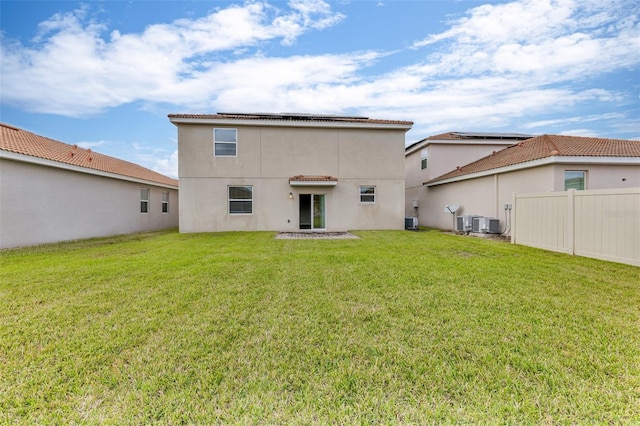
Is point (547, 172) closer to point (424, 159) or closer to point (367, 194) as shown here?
point (367, 194)

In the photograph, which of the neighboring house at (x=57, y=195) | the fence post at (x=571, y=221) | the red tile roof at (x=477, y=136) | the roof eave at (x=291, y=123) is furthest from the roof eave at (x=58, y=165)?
the red tile roof at (x=477, y=136)

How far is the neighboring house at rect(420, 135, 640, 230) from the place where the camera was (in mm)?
10438

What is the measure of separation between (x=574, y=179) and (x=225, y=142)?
50.9ft

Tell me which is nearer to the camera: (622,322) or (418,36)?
(622,322)

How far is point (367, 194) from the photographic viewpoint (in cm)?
1488

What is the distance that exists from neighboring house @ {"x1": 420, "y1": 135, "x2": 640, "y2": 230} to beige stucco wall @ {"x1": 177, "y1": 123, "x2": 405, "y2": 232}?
3.88 m

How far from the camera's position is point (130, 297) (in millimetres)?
4355

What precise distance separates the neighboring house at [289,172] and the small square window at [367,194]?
0.18 feet

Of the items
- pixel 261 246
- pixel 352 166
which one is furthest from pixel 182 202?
pixel 352 166

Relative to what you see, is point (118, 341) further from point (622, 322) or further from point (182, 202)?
point (182, 202)

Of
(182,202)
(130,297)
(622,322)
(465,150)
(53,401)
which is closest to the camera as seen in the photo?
(53,401)

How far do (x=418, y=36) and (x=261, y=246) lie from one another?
11.9 m

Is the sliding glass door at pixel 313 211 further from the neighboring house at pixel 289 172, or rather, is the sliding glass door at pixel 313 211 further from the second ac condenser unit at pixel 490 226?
the second ac condenser unit at pixel 490 226

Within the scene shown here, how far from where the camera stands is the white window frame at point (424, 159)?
18.6 metres
